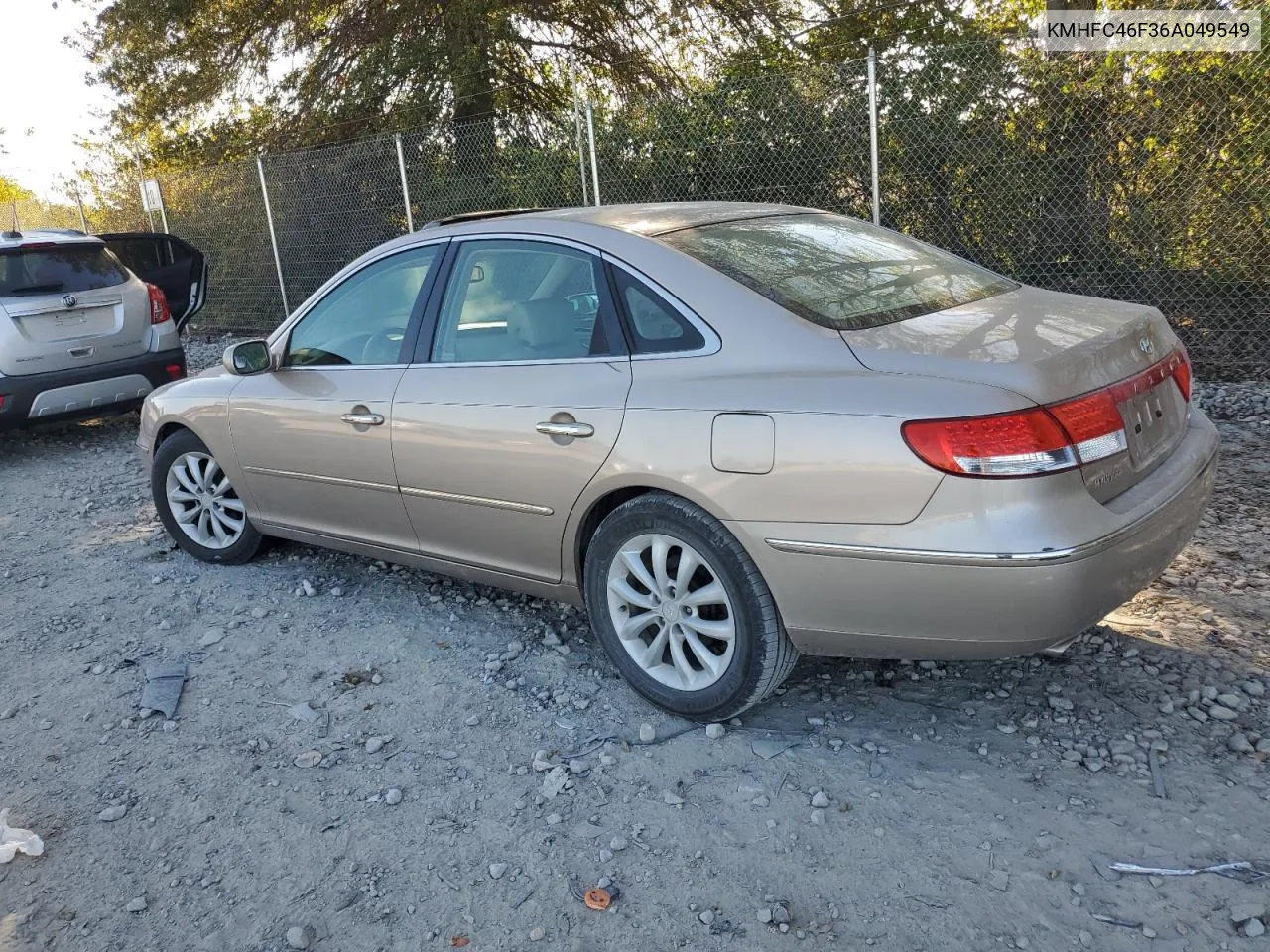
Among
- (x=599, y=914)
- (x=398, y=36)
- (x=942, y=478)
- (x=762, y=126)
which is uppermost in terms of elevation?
(x=398, y=36)

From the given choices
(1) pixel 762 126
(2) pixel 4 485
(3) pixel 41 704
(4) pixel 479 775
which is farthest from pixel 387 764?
(1) pixel 762 126

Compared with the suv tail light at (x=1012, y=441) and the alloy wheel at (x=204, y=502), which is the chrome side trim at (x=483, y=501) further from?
the alloy wheel at (x=204, y=502)

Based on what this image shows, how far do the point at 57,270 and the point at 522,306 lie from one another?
587 cm

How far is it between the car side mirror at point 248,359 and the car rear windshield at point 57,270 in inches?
169

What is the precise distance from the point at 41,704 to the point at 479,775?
1.86 meters

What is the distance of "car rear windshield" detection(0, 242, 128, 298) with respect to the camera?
7520mm

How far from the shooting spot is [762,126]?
8.22 metres

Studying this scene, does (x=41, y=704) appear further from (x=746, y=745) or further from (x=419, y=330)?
(x=746, y=745)

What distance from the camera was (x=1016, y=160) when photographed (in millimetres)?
7277

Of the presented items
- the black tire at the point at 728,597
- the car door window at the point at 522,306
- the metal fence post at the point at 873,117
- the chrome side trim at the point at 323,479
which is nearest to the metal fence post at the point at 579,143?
the metal fence post at the point at 873,117

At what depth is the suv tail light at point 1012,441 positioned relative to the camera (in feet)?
8.21

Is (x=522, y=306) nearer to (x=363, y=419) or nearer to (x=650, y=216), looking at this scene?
(x=650, y=216)

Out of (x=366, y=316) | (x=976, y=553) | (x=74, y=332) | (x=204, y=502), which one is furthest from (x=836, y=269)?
(x=74, y=332)

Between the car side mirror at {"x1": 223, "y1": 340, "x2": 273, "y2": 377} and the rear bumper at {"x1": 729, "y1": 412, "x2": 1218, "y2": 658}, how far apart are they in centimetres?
247
